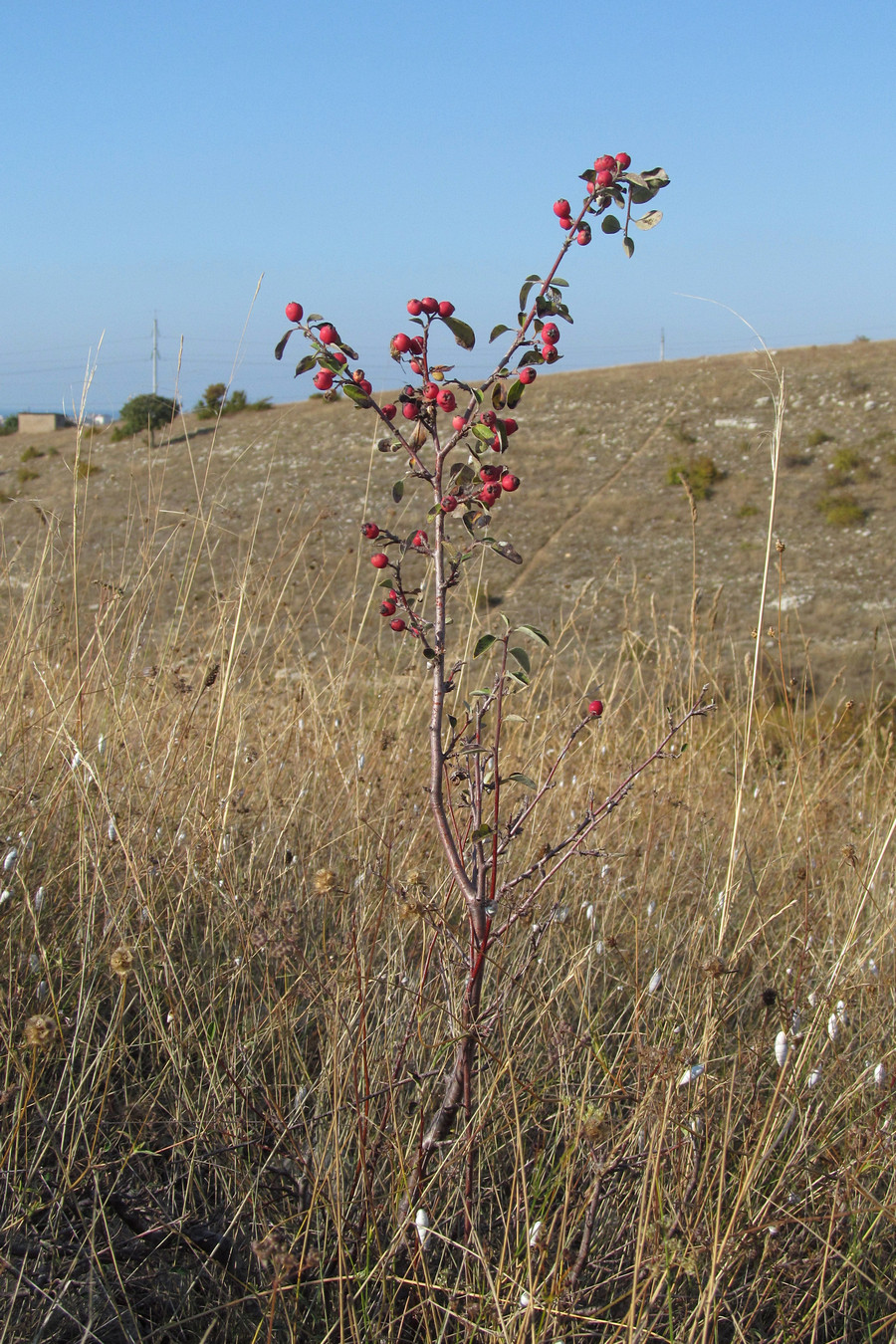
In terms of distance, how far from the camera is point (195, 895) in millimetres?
2016

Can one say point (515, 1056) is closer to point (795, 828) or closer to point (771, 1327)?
point (771, 1327)

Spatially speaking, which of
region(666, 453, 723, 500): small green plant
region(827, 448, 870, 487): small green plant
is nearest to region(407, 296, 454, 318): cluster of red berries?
region(666, 453, 723, 500): small green plant

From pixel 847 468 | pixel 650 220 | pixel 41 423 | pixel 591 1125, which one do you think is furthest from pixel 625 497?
pixel 41 423

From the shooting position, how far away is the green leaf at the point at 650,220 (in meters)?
1.17

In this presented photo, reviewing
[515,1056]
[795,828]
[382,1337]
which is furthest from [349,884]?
[795,828]

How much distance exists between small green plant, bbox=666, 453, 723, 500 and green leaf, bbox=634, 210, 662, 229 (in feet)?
43.9

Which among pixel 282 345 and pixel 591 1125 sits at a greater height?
pixel 282 345

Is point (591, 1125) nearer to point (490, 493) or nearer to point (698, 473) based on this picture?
point (490, 493)

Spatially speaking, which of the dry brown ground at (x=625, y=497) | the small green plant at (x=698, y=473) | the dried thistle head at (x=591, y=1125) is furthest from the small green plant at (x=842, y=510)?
the dried thistle head at (x=591, y=1125)

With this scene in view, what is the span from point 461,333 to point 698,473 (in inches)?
574

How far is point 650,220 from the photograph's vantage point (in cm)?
118

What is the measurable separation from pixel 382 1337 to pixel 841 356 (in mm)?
22747

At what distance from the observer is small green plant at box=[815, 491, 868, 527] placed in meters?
12.9

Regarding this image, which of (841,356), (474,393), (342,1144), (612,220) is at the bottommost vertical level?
(342,1144)
